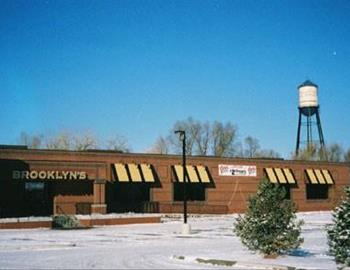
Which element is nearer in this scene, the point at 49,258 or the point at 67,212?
the point at 49,258

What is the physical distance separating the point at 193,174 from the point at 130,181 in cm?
683

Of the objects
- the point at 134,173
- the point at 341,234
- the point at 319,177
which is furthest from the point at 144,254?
the point at 319,177

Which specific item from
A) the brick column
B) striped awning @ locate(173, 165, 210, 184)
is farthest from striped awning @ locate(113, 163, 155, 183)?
striped awning @ locate(173, 165, 210, 184)

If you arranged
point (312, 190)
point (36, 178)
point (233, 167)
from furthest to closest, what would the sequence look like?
point (312, 190)
point (233, 167)
point (36, 178)

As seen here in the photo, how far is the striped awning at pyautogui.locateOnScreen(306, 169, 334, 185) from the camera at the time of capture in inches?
2425

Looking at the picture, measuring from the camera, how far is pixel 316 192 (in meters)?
64.8

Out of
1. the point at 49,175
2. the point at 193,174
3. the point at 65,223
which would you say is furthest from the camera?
the point at 193,174

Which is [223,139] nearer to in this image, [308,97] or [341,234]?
[308,97]

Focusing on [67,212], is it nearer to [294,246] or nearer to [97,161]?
[97,161]

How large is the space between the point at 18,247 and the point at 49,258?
4.57 metres

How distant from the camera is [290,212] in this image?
721 inches

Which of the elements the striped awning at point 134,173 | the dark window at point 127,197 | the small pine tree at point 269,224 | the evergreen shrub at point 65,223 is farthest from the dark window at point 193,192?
the small pine tree at point 269,224

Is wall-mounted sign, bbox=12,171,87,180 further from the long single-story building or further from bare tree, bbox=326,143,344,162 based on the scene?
bare tree, bbox=326,143,344,162

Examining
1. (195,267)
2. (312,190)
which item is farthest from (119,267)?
(312,190)
